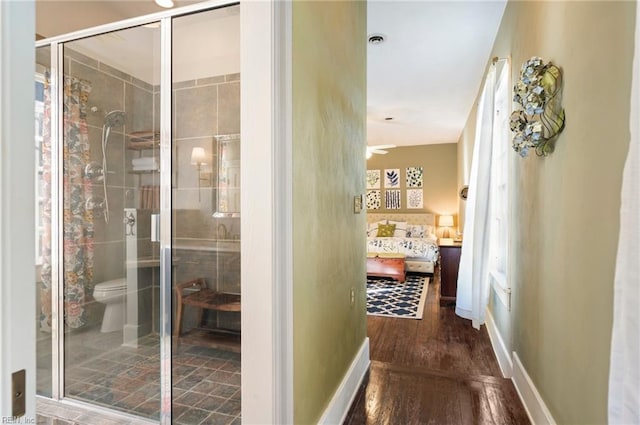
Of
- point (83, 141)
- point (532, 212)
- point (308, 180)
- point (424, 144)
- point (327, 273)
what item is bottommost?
point (327, 273)

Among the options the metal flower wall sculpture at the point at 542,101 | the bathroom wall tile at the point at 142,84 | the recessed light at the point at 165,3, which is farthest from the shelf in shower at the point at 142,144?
the metal flower wall sculpture at the point at 542,101

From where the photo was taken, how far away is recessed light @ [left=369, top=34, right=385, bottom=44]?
327cm

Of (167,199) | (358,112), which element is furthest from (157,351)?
(358,112)

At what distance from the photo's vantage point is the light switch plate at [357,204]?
2.45 m

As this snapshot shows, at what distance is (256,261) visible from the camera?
131 centimetres

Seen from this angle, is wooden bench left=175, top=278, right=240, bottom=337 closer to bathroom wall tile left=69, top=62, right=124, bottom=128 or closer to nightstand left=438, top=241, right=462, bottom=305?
bathroom wall tile left=69, top=62, right=124, bottom=128

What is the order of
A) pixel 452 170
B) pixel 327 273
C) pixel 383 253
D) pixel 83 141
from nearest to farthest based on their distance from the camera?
1. pixel 327 273
2. pixel 83 141
3. pixel 383 253
4. pixel 452 170

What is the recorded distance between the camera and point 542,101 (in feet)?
5.41

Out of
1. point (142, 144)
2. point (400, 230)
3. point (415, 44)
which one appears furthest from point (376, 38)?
point (400, 230)

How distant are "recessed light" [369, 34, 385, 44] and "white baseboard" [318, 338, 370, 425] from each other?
8.76 feet

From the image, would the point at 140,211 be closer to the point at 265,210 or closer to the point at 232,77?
the point at 232,77

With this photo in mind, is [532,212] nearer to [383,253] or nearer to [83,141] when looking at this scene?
[83,141]

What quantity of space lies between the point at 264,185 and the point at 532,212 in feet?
5.32

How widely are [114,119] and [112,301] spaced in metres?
1.47
